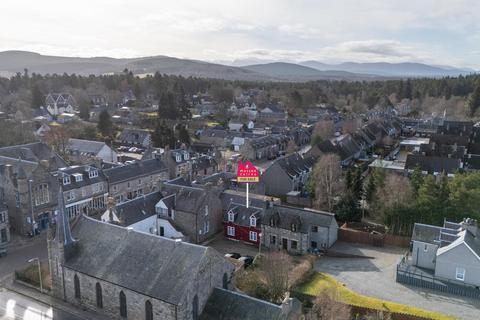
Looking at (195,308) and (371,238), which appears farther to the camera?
(371,238)

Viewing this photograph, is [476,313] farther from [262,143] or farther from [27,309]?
[262,143]

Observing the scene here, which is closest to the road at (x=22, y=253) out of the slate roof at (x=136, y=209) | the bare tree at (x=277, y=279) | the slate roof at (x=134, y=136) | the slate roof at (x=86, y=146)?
the slate roof at (x=136, y=209)

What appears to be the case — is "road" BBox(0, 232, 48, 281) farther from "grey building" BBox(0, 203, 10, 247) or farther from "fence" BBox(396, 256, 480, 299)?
"fence" BBox(396, 256, 480, 299)

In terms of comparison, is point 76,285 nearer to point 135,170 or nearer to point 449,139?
point 135,170

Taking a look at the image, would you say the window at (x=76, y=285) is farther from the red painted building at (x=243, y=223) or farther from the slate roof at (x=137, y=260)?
the red painted building at (x=243, y=223)

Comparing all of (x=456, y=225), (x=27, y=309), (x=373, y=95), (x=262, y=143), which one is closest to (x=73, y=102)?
(x=262, y=143)

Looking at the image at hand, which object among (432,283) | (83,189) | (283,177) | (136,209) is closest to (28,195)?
(83,189)
